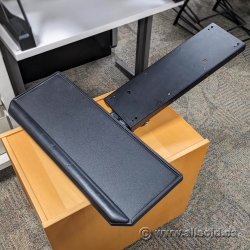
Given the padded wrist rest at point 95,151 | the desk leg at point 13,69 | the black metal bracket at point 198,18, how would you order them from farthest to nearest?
the black metal bracket at point 198,18, the desk leg at point 13,69, the padded wrist rest at point 95,151

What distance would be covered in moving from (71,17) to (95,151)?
0.48m

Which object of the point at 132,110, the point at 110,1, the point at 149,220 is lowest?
the point at 149,220

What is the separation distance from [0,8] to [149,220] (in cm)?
83

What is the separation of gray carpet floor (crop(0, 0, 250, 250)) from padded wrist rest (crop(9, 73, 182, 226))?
0.59 m

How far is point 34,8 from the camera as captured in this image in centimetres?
101

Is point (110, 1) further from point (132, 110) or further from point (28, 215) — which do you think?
point (28, 215)

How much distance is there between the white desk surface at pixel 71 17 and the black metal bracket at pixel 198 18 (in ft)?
3.75

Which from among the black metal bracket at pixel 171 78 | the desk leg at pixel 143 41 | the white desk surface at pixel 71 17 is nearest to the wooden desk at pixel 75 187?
the black metal bracket at pixel 171 78

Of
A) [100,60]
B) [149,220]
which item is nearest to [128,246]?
[149,220]

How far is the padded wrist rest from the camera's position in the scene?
26.3 inches

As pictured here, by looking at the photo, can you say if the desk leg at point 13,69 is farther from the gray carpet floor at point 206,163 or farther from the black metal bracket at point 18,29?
the gray carpet floor at point 206,163

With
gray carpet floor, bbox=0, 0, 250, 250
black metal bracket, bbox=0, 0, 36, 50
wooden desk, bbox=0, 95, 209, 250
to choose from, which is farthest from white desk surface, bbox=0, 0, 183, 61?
gray carpet floor, bbox=0, 0, 250, 250

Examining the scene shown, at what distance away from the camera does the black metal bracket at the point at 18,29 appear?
2.79ft

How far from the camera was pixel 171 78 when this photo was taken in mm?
944
